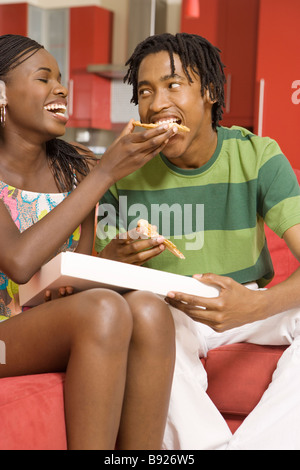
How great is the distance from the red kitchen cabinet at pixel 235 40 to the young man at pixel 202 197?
263 cm

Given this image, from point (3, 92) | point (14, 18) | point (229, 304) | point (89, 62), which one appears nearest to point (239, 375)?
point (229, 304)

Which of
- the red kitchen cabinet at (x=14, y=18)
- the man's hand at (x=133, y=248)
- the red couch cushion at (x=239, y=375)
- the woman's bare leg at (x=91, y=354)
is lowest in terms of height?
the red couch cushion at (x=239, y=375)

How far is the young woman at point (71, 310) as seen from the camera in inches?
39.8

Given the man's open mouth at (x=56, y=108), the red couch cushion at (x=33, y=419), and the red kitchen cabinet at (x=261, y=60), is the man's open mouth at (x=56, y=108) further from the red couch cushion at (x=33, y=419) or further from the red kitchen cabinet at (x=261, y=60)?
the red kitchen cabinet at (x=261, y=60)

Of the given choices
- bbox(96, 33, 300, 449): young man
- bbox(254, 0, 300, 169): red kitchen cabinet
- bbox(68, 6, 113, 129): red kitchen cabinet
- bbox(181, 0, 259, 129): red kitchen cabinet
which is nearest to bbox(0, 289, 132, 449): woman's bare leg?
bbox(96, 33, 300, 449): young man

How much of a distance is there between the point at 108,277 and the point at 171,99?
0.57 meters

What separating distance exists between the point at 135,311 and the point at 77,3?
4.51 meters

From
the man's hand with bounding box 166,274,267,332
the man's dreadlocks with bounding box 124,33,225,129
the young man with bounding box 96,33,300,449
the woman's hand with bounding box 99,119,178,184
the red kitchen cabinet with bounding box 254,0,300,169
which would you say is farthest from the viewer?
the red kitchen cabinet with bounding box 254,0,300,169

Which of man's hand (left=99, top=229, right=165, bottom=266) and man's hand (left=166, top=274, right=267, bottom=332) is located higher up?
man's hand (left=99, top=229, right=165, bottom=266)

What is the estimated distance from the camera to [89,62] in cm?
476

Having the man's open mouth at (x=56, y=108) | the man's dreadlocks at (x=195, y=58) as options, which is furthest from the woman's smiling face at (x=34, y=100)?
the man's dreadlocks at (x=195, y=58)

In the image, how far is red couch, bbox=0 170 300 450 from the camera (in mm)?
1033

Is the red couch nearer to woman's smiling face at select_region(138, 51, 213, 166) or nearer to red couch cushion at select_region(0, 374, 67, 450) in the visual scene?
red couch cushion at select_region(0, 374, 67, 450)

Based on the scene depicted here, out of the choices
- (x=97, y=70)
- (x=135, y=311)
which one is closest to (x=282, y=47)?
(x=97, y=70)
